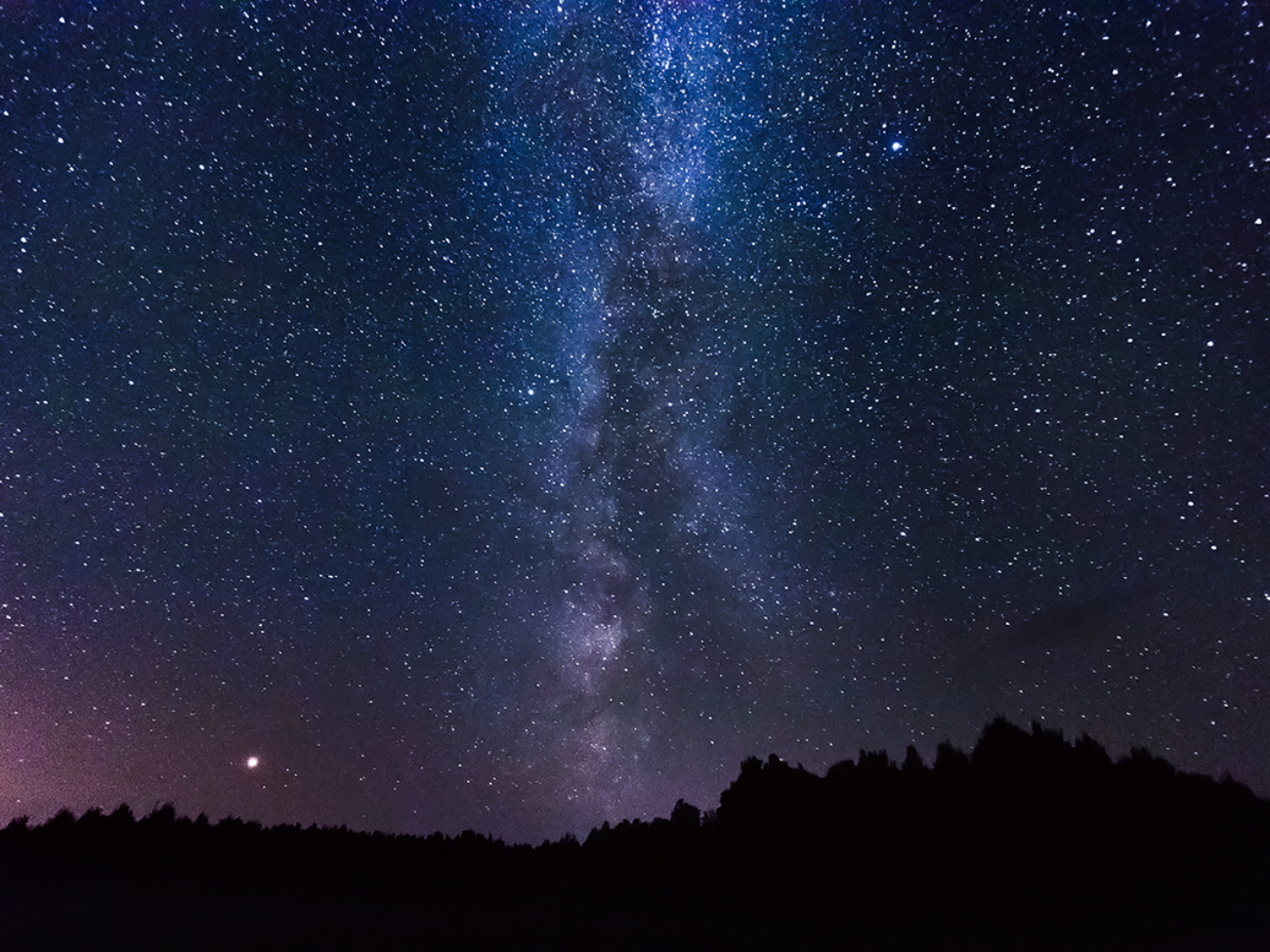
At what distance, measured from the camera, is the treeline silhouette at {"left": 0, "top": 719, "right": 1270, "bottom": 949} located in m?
14.8

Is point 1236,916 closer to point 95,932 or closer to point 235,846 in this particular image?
point 95,932

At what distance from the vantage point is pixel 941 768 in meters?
19.8

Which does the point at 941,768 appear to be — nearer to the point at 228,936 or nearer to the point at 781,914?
the point at 781,914

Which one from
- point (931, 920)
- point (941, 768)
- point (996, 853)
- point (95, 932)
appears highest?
point (941, 768)

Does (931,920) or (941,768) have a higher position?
(941,768)

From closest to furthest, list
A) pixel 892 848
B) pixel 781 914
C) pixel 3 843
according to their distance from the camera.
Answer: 1. pixel 781 914
2. pixel 892 848
3. pixel 3 843

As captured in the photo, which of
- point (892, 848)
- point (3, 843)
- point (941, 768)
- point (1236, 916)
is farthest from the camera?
point (3, 843)

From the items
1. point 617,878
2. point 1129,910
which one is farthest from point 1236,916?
point 617,878

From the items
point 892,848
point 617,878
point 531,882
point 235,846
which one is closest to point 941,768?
point 892,848

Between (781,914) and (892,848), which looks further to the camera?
(892,848)

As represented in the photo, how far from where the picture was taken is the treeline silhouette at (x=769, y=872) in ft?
48.6

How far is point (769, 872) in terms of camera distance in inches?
767

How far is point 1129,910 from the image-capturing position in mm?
14742

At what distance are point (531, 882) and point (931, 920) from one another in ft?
41.7
